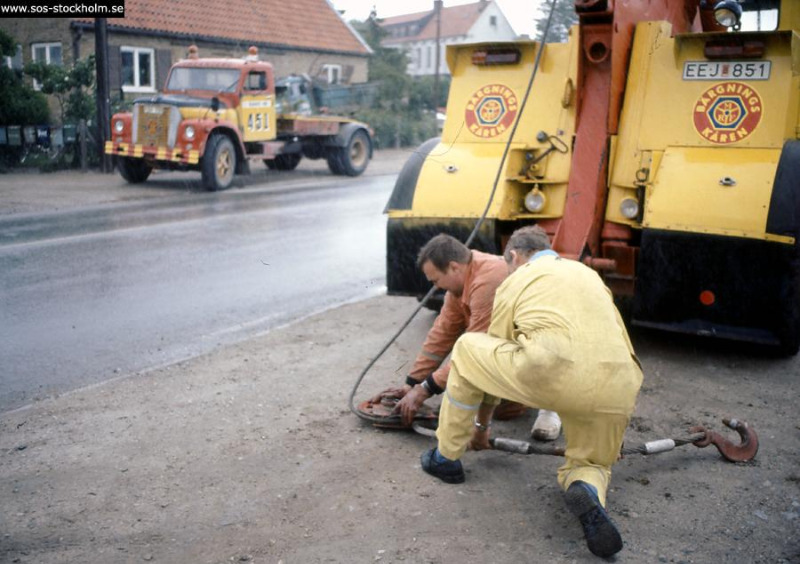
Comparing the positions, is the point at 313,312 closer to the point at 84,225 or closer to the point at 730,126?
the point at 730,126

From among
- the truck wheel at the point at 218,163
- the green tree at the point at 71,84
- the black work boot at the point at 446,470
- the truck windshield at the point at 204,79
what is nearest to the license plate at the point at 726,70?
the black work boot at the point at 446,470

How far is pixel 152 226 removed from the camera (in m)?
11.7

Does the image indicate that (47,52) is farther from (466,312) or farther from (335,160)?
(466,312)

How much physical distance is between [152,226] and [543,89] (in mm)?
7207

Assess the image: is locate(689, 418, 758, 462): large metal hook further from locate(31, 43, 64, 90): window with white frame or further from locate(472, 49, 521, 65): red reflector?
locate(31, 43, 64, 90): window with white frame

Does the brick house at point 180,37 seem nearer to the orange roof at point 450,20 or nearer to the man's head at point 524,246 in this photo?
the man's head at point 524,246

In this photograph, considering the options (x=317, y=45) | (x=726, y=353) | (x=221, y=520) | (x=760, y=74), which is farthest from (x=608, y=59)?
(x=317, y=45)

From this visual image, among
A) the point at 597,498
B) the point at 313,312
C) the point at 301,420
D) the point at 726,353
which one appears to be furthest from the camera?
the point at 313,312

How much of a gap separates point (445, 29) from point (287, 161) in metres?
52.4

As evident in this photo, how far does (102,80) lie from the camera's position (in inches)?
686

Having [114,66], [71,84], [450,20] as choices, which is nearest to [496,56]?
[71,84]

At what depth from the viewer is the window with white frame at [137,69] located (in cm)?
2400

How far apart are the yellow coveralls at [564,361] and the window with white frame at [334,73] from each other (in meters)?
29.8

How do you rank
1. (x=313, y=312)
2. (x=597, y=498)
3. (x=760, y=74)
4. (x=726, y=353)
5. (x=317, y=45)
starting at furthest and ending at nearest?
(x=317, y=45) → (x=313, y=312) → (x=726, y=353) → (x=760, y=74) → (x=597, y=498)
